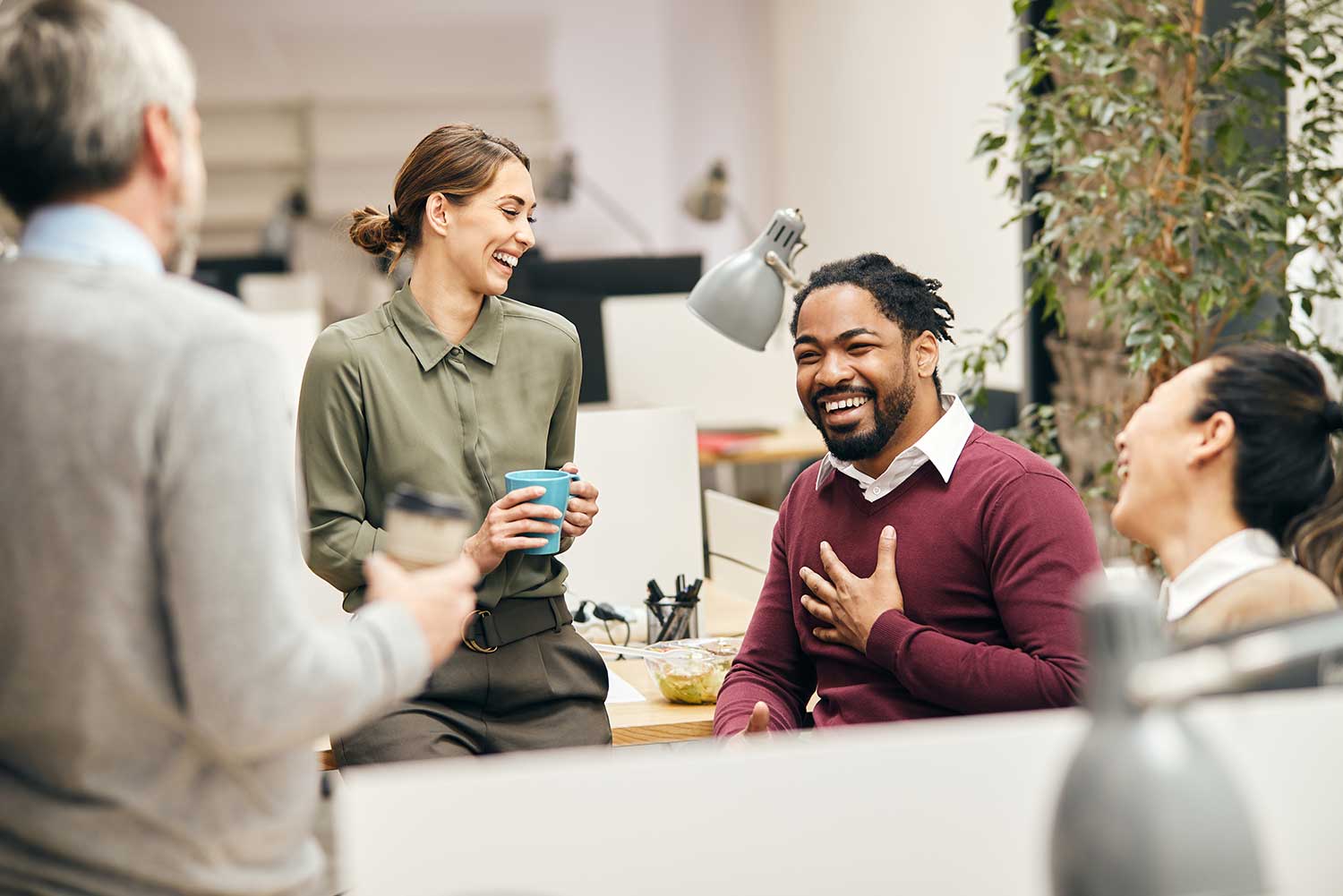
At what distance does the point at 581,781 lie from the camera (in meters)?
1.00

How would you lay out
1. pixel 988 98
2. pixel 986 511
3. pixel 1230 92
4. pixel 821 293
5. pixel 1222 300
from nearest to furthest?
pixel 986 511
pixel 821 293
pixel 1222 300
pixel 1230 92
pixel 988 98

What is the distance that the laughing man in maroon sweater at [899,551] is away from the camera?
1818 millimetres

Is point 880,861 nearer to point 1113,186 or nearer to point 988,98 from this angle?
point 1113,186

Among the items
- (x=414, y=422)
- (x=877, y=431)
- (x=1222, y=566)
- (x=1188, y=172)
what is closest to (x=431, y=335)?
(x=414, y=422)

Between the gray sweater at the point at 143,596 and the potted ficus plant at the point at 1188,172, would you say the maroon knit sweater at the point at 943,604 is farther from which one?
the gray sweater at the point at 143,596

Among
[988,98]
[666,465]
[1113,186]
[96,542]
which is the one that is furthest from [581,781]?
[988,98]

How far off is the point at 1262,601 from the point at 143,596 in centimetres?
117

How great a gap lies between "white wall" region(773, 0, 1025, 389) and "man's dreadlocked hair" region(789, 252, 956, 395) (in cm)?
145

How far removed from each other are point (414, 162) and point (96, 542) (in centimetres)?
130

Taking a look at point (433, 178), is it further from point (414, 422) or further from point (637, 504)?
point (637, 504)

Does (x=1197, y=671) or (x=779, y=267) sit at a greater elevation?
(x=779, y=267)

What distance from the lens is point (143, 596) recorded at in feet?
3.48

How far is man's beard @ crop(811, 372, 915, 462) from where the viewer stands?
2.01 m

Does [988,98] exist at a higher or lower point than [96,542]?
higher
